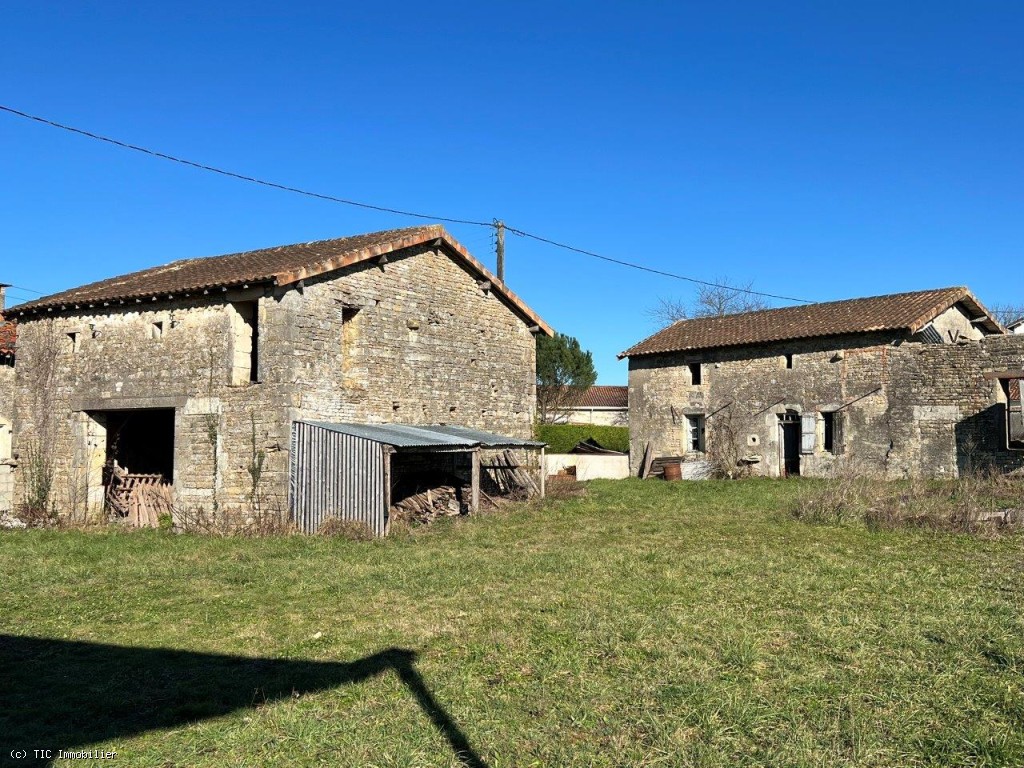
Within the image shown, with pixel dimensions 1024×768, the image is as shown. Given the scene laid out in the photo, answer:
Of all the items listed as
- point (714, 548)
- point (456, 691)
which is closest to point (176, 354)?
point (714, 548)

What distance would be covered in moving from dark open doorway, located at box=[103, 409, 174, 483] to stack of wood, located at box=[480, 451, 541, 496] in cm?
679

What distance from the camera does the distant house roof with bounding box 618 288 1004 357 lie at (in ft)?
70.0

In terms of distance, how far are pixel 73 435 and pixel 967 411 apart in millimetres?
20652

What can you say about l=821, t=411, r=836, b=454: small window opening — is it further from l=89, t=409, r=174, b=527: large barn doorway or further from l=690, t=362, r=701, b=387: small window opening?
l=89, t=409, r=174, b=527: large barn doorway

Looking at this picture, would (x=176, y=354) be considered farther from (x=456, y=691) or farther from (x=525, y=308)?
(x=456, y=691)

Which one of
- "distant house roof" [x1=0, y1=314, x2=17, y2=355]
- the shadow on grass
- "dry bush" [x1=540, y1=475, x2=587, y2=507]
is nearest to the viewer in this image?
the shadow on grass

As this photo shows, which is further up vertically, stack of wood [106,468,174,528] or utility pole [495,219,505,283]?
utility pole [495,219,505,283]

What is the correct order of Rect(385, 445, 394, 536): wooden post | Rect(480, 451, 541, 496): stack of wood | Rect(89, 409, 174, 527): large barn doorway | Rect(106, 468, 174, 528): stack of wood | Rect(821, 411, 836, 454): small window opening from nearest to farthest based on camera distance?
Rect(385, 445, 394, 536): wooden post → Rect(106, 468, 174, 528): stack of wood → Rect(89, 409, 174, 527): large barn doorway → Rect(480, 451, 541, 496): stack of wood → Rect(821, 411, 836, 454): small window opening

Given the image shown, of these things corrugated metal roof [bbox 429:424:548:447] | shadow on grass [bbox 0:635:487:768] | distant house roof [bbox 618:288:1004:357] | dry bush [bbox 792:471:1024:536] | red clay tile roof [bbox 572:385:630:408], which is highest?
distant house roof [bbox 618:288:1004:357]

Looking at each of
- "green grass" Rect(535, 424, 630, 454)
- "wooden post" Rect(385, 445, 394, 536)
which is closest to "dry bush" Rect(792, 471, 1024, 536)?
"wooden post" Rect(385, 445, 394, 536)

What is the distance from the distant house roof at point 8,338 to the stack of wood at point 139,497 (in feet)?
13.5

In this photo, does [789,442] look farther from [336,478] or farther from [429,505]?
[336,478]

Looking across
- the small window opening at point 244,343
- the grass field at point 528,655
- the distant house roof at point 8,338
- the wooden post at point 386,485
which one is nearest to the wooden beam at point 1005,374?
the grass field at point 528,655

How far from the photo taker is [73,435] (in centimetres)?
1631
